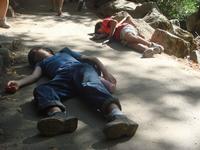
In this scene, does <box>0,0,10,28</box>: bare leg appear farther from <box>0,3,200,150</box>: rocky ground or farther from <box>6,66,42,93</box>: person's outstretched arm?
<box>6,66,42,93</box>: person's outstretched arm

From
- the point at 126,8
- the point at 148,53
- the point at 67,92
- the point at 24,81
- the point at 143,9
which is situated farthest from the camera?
the point at 126,8

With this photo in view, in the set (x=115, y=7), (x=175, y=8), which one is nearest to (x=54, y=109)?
(x=115, y=7)

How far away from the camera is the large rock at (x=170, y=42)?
7262 mm

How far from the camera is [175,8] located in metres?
11.2

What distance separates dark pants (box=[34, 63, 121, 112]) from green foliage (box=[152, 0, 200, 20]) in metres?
6.77

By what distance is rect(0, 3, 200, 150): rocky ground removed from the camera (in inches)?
144

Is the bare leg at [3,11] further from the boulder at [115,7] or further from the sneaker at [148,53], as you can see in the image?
the boulder at [115,7]

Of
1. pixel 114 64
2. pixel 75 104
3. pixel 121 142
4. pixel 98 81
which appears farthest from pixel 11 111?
pixel 114 64

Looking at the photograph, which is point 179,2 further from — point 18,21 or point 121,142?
point 121,142

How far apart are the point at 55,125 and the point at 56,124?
2 centimetres

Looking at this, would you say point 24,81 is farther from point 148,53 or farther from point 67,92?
point 148,53

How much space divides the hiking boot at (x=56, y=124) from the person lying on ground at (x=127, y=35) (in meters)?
2.85

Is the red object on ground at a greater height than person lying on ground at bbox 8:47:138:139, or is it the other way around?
person lying on ground at bbox 8:47:138:139

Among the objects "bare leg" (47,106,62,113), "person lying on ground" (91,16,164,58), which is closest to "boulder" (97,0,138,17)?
"person lying on ground" (91,16,164,58)
